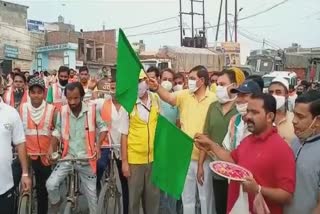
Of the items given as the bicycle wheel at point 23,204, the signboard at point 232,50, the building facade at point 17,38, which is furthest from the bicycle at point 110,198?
the building facade at point 17,38

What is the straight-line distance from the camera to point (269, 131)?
3479 mm

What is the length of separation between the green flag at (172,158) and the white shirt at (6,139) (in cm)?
130

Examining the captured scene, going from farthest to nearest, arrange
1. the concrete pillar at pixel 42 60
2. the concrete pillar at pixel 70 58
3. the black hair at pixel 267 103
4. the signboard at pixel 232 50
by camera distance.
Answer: the concrete pillar at pixel 42 60 → the concrete pillar at pixel 70 58 → the signboard at pixel 232 50 → the black hair at pixel 267 103

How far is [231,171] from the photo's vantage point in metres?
3.29

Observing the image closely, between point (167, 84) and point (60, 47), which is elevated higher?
point (60, 47)

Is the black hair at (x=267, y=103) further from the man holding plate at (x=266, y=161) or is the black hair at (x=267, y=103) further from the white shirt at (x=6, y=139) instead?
the white shirt at (x=6, y=139)

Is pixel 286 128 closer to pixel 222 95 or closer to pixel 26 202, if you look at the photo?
pixel 222 95

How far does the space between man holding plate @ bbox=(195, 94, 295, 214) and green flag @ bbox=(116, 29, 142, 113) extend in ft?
4.10

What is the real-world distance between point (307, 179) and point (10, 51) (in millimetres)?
36384

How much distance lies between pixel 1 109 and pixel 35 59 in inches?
1415

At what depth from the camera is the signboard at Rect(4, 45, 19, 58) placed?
36.6 m

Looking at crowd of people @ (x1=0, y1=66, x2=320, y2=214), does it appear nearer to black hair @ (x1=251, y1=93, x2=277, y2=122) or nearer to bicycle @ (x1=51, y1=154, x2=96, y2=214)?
bicycle @ (x1=51, y1=154, x2=96, y2=214)

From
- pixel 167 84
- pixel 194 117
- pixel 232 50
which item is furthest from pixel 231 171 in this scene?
pixel 232 50

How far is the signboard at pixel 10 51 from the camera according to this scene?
36.6 meters
